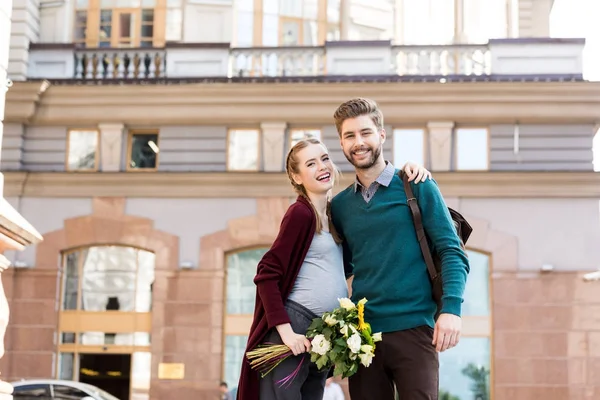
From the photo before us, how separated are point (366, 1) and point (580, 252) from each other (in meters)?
7.76

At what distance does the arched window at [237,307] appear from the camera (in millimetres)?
22344

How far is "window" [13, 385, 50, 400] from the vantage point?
18359 mm

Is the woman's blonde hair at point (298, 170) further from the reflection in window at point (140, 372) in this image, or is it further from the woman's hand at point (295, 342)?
the reflection in window at point (140, 372)

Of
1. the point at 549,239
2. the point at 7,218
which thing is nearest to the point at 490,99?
the point at 549,239

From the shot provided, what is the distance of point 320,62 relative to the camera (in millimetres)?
23438

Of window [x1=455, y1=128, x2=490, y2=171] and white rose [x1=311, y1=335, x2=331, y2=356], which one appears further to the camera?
window [x1=455, y1=128, x2=490, y2=171]

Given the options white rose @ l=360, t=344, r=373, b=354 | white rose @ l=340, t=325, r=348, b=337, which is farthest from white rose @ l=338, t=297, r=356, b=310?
white rose @ l=360, t=344, r=373, b=354

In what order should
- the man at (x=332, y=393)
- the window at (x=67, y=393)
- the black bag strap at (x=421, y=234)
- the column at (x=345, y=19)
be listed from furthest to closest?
the column at (x=345, y=19) → the window at (x=67, y=393) → the man at (x=332, y=393) → the black bag strap at (x=421, y=234)

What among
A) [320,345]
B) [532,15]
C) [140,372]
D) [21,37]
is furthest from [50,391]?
[532,15]

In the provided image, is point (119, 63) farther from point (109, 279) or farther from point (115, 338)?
point (115, 338)

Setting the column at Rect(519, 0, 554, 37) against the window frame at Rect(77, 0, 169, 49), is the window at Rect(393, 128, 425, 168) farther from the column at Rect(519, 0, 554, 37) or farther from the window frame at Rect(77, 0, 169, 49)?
the window frame at Rect(77, 0, 169, 49)

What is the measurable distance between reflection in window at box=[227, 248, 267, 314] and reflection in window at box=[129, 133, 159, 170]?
2841mm

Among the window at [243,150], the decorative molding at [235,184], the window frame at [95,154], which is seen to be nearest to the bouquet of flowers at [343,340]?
the decorative molding at [235,184]

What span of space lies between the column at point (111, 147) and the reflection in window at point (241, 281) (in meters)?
3.33
